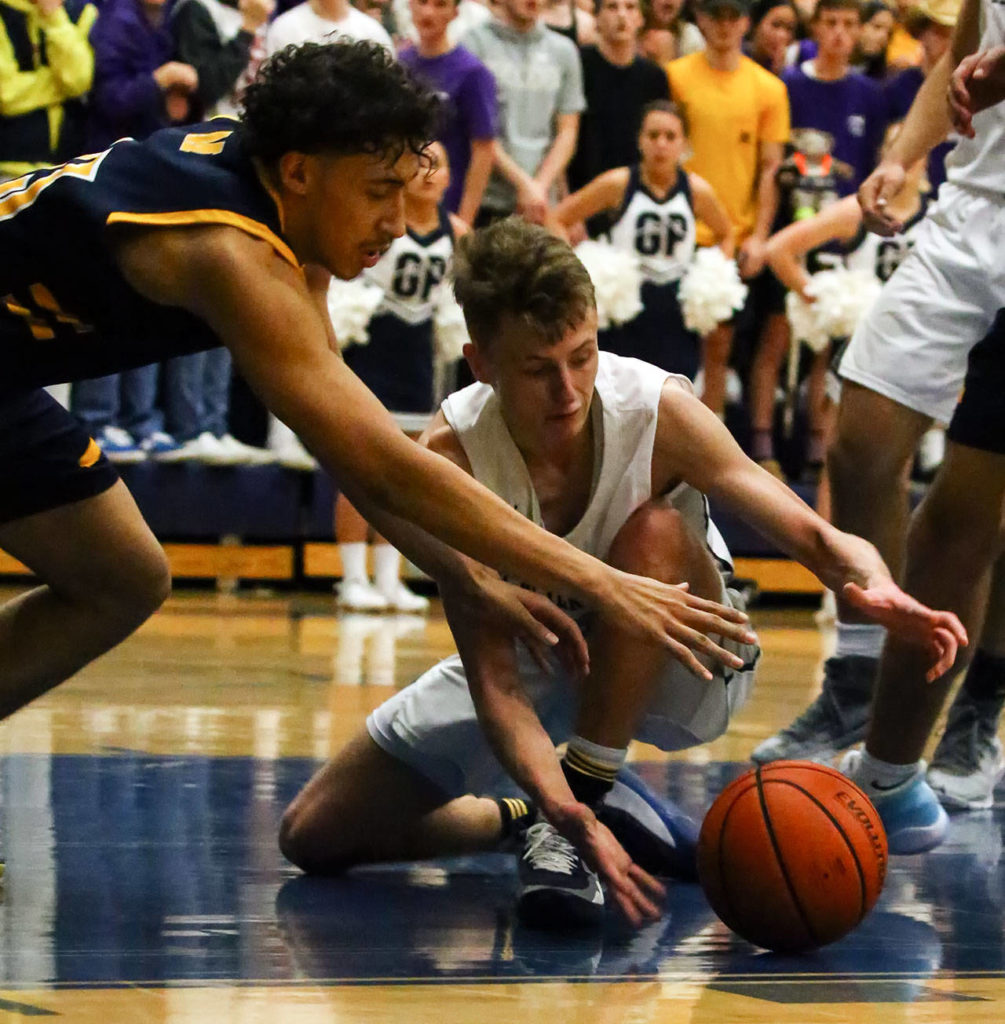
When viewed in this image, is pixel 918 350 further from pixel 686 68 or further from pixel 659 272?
pixel 686 68

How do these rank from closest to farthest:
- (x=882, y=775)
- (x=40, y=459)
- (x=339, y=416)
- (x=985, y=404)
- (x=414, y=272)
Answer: (x=339, y=416)
(x=40, y=459)
(x=985, y=404)
(x=882, y=775)
(x=414, y=272)

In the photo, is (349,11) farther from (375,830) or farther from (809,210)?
(375,830)

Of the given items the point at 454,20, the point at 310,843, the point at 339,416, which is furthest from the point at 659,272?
the point at 339,416

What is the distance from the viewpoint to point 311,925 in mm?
3307

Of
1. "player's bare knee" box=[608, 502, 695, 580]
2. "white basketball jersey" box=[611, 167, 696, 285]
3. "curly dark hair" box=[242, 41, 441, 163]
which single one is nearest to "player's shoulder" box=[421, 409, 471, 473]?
"player's bare knee" box=[608, 502, 695, 580]

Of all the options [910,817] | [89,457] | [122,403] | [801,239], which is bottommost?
[122,403]

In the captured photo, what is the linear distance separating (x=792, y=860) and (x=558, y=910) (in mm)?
426

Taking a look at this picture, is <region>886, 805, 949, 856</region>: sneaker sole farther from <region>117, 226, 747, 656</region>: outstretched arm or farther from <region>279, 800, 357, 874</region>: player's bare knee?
<region>117, 226, 747, 656</region>: outstretched arm

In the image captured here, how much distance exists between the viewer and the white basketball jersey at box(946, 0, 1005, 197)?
4.32 meters

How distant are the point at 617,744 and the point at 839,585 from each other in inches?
20.9

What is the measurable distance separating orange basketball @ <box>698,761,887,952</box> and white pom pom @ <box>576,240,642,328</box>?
563 centimetres

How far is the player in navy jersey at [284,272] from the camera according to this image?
9.75ft

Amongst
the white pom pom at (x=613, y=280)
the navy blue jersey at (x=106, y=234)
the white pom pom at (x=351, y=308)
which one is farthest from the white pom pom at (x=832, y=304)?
the navy blue jersey at (x=106, y=234)

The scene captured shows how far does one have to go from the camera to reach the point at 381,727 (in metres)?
3.81
